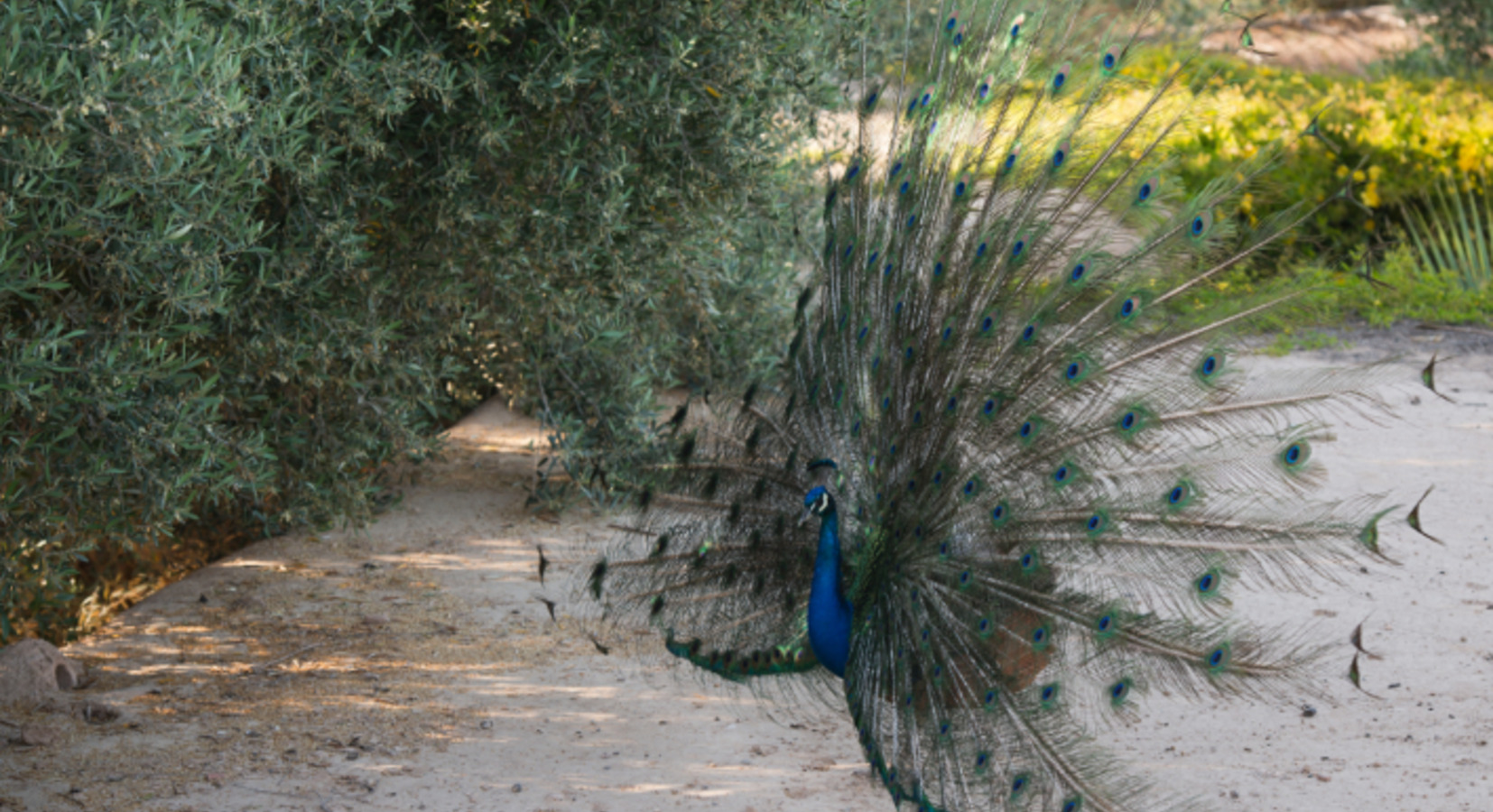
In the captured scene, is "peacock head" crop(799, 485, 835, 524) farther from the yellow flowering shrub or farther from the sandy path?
the yellow flowering shrub

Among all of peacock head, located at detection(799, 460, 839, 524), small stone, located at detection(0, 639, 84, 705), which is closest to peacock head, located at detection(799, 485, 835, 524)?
peacock head, located at detection(799, 460, 839, 524)

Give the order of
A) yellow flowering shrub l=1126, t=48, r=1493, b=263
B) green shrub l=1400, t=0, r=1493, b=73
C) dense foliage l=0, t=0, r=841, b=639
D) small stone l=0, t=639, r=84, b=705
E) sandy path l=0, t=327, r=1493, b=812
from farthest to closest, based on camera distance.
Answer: green shrub l=1400, t=0, r=1493, b=73, yellow flowering shrub l=1126, t=48, r=1493, b=263, small stone l=0, t=639, r=84, b=705, sandy path l=0, t=327, r=1493, b=812, dense foliage l=0, t=0, r=841, b=639

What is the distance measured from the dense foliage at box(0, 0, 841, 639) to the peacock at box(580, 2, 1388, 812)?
1331 millimetres

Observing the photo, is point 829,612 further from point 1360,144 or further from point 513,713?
point 1360,144

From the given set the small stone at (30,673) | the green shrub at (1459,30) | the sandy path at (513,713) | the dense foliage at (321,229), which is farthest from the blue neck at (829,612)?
the green shrub at (1459,30)

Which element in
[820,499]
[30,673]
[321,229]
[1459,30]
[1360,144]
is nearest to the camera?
[820,499]

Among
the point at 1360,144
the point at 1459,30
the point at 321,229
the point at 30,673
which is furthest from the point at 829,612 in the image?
the point at 1459,30

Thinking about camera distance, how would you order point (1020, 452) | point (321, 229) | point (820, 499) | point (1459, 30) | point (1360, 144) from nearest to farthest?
point (1020, 452) < point (820, 499) < point (321, 229) < point (1360, 144) < point (1459, 30)

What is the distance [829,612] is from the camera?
13.3ft

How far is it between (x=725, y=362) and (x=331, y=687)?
10.8 feet

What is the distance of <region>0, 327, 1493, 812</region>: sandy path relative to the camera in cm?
422

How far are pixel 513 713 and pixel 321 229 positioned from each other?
195 centimetres

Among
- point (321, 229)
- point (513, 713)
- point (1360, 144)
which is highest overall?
point (1360, 144)

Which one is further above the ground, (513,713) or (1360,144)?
(1360,144)
